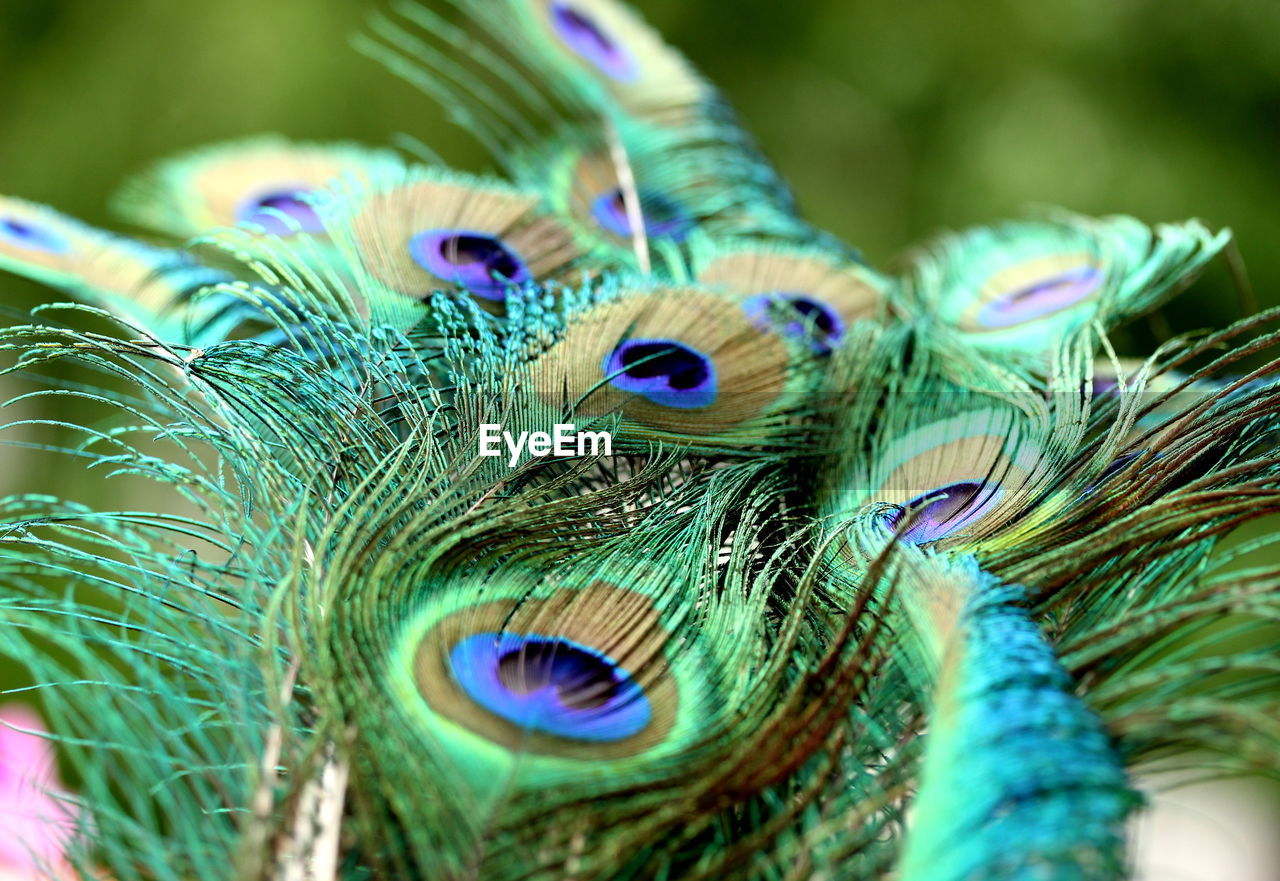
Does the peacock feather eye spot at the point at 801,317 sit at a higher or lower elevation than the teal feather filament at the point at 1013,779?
higher

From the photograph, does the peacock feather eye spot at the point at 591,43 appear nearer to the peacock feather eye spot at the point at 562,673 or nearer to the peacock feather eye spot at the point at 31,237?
the peacock feather eye spot at the point at 31,237

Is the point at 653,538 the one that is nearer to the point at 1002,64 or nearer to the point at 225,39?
the point at 1002,64

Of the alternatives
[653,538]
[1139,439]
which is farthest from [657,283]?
[1139,439]

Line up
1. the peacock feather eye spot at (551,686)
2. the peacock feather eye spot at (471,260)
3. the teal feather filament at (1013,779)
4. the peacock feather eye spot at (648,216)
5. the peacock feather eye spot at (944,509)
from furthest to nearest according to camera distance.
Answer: the peacock feather eye spot at (648,216) < the peacock feather eye spot at (471,260) < the peacock feather eye spot at (944,509) < the peacock feather eye spot at (551,686) < the teal feather filament at (1013,779)

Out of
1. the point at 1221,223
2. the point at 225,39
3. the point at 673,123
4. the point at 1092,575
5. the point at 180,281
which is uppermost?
the point at 225,39

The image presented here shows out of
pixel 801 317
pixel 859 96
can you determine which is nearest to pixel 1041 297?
pixel 801 317

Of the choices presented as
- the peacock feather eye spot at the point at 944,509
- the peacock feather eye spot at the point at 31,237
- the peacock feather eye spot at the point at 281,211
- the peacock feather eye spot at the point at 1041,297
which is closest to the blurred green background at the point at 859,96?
the peacock feather eye spot at the point at 1041,297

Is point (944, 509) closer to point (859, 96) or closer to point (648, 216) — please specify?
point (648, 216)
